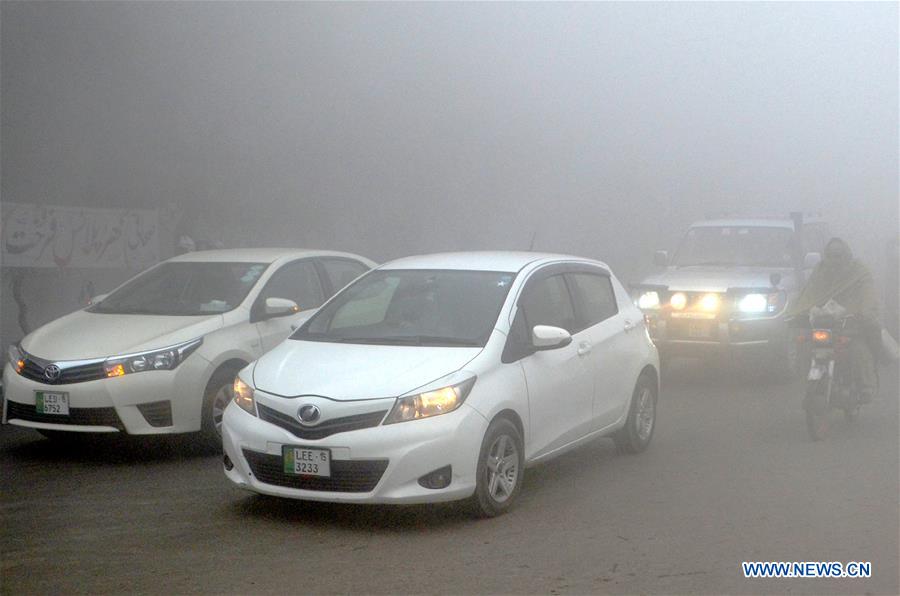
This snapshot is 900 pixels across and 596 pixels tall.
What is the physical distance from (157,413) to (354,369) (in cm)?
213

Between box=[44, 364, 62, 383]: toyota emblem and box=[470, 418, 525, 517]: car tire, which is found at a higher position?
box=[44, 364, 62, 383]: toyota emblem

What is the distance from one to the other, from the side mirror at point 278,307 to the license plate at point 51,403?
1.67 m

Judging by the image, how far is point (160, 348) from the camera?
7984 mm

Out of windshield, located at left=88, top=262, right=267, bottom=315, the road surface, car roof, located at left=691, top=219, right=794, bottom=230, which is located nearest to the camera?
the road surface

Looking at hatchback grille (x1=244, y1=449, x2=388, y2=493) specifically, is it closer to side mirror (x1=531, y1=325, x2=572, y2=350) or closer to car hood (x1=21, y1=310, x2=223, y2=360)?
side mirror (x1=531, y1=325, x2=572, y2=350)

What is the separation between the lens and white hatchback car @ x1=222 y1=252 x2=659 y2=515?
237 inches

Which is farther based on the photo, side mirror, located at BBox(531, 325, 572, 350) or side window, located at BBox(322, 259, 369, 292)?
side window, located at BBox(322, 259, 369, 292)

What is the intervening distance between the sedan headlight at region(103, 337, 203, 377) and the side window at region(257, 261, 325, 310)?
3.48ft

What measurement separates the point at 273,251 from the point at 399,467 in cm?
428

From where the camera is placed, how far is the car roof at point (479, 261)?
753 cm

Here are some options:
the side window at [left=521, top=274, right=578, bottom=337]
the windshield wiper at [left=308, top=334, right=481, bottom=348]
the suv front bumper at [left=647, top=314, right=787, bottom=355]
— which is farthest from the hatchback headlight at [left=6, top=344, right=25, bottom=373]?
the suv front bumper at [left=647, top=314, right=787, bottom=355]

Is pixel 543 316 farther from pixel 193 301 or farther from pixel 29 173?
pixel 29 173

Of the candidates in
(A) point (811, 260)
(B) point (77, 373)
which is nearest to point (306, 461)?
(B) point (77, 373)

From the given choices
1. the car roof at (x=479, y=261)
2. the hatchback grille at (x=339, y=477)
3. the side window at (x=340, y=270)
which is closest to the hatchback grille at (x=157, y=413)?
the car roof at (x=479, y=261)
